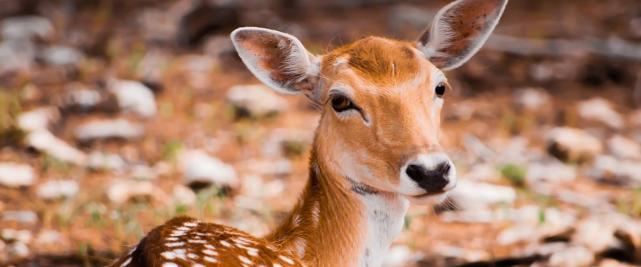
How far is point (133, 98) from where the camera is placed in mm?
8109

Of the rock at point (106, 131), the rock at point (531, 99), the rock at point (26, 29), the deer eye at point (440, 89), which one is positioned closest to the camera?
the deer eye at point (440, 89)

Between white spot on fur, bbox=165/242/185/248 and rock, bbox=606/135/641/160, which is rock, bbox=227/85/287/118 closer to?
rock, bbox=606/135/641/160

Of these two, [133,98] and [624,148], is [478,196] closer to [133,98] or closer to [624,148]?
[624,148]

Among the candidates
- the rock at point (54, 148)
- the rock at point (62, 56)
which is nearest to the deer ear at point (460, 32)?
the rock at point (54, 148)

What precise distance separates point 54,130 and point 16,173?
1059 millimetres

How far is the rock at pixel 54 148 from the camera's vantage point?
689 centimetres

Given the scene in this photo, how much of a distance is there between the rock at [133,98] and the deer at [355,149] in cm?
363

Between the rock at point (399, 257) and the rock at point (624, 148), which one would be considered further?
the rock at point (624, 148)

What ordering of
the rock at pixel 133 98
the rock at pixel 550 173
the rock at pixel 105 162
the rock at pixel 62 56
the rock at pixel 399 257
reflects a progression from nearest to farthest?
the rock at pixel 399 257
the rock at pixel 105 162
the rock at pixel 550 173
the rock at pixel 133 98
the rock at pixel 62 56

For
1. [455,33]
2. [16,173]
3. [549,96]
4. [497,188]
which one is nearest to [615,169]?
[497,188]

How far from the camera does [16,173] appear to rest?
6.54 m

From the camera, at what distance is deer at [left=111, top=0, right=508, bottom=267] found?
393 cm

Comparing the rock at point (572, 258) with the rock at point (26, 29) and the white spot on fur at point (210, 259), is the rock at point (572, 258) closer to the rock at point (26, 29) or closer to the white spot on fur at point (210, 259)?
the white spot on fur at point (210, 259)

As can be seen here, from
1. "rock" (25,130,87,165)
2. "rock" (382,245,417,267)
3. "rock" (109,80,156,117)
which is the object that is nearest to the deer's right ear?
"rock" (382,245,417,267)
